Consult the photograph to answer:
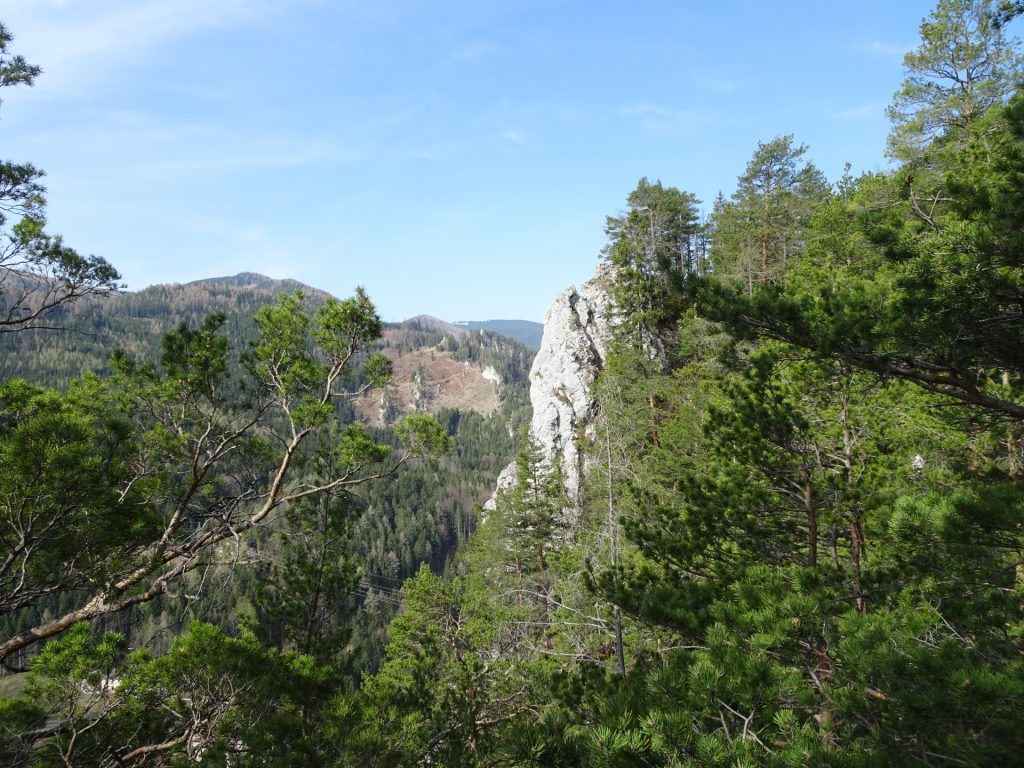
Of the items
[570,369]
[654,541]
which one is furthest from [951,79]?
[570,369]

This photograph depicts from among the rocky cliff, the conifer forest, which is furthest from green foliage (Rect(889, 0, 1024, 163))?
the rocky cliff

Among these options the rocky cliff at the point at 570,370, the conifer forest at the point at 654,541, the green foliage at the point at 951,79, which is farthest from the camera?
the rocky cliff at the point at 570,370

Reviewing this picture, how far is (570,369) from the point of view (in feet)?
121

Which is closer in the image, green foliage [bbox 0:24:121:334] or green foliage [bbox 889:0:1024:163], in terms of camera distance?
green foliage [bbox 0:24:121:334]

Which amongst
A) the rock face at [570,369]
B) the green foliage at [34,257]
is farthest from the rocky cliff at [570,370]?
the green foliage at [34,257]

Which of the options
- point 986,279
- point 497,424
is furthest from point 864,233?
point 497,424

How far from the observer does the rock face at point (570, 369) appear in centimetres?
3241

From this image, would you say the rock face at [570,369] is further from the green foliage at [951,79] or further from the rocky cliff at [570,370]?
the green foliage at [951,79]

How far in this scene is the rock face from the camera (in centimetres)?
3241

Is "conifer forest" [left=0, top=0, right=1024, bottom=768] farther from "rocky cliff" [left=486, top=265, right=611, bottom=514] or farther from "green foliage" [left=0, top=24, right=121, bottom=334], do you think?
"rocky cliff" [left=486, top=265, right=611, bottom=514]

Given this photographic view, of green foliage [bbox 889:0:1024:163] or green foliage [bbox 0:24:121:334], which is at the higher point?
green foliage [bbox 889:0:1024:163]

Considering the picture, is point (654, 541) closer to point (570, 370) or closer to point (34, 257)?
point (34, 257)

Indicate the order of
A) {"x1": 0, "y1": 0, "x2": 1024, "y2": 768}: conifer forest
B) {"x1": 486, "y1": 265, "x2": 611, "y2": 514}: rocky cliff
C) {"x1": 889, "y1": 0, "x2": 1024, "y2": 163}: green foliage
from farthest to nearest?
{"x1": 486, "y1": 265, "x2": 611, "y2": 514}: rocky cliff, {"x1": 889, "y1": 0, "x2": 1024, "y2": 163}: green foliage, {"x1": 0, "y1": 0, "x2": 1024, "y2": 768}: conifer forest

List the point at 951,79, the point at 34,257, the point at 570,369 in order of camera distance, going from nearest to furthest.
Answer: the point at 34,257, the point at 951,79, the point at 570,369
